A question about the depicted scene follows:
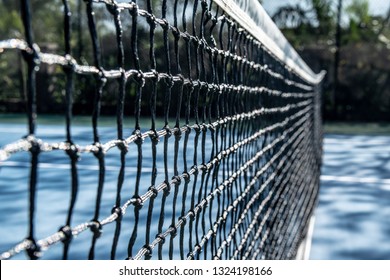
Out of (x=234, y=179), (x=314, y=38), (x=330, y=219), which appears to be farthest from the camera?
(x=314, y=38)

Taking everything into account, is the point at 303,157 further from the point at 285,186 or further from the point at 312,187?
the point at 285,186

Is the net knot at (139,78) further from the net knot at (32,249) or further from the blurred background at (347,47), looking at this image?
the blurred background at (347,47)

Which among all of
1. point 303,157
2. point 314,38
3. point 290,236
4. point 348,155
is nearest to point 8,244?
point 290,236

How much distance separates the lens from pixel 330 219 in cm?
309

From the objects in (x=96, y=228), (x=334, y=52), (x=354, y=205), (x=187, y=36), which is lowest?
(x=354, y=205)

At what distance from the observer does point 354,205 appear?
344 centimetres

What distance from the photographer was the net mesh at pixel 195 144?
1.96ft

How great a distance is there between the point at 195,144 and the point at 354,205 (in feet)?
8.16

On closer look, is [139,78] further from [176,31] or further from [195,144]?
[195,144]

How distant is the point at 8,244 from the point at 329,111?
6270mm

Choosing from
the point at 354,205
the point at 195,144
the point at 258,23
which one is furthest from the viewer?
the point at 354,205

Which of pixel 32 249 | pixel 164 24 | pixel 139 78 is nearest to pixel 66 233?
pixel 32 249

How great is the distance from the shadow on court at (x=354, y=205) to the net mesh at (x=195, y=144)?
128mm

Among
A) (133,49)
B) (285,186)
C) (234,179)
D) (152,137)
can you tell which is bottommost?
(285,186)
